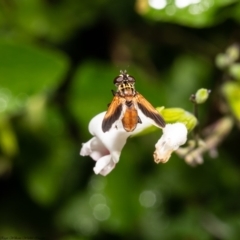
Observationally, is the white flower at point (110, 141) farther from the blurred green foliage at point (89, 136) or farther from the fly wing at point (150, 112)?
the blurred green foliage at point (89, 136)

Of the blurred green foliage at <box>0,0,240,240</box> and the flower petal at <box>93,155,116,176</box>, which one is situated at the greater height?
the blurred green foliage at <box>0,0,240,240</box>

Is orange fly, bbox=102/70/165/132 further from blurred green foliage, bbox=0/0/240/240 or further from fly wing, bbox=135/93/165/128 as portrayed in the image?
blurred green foliage, bbox=0/0/240/240

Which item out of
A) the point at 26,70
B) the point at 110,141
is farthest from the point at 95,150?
the point at 26,70

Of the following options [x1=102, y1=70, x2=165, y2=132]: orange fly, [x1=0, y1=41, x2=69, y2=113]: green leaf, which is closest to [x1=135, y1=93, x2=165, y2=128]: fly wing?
[x1=102, y1=70, x2=165, y2=132]: orange fly

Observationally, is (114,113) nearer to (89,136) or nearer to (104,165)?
(104,165)

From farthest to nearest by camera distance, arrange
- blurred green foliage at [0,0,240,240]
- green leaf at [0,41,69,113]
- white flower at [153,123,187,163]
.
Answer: blurred green foliage at [0,0,240,240], green leaf at [0,41,69,113], white flower at [153,123,187,163]
